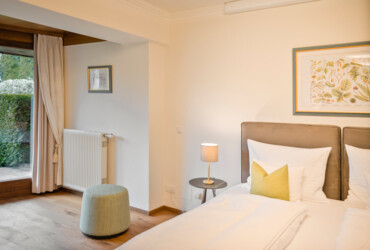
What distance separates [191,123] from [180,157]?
0.45m

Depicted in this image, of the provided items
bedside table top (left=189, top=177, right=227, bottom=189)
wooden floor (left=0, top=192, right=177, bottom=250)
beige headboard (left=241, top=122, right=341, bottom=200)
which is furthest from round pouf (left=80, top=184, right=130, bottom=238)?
beige headboard (left=241, top=122, right=341, bottom=200)

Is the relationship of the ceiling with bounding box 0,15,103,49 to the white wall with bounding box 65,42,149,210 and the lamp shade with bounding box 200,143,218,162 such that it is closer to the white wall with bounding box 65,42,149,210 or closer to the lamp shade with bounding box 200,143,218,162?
the white wall with bounding box 65,42,149,210

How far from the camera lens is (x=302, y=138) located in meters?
2.83

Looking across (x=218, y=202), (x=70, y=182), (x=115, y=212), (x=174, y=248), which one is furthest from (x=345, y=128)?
(x=70, y=182)

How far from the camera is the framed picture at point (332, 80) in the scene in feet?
8.61

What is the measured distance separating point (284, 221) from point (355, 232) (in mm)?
380

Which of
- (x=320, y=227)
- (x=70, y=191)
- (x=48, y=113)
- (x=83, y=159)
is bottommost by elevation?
(x=70, y=191)

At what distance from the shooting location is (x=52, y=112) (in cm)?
438

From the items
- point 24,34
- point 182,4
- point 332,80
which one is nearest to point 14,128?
point 24,34

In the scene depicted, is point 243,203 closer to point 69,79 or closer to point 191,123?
point 191,123

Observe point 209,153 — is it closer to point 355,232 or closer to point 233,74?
point 233,74

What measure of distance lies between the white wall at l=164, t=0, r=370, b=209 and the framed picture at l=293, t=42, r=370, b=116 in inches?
2.6

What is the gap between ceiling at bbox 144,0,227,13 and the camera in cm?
321

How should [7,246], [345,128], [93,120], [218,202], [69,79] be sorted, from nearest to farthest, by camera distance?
[218,202], [345,128], [7,246], [93,120], [69,79]
